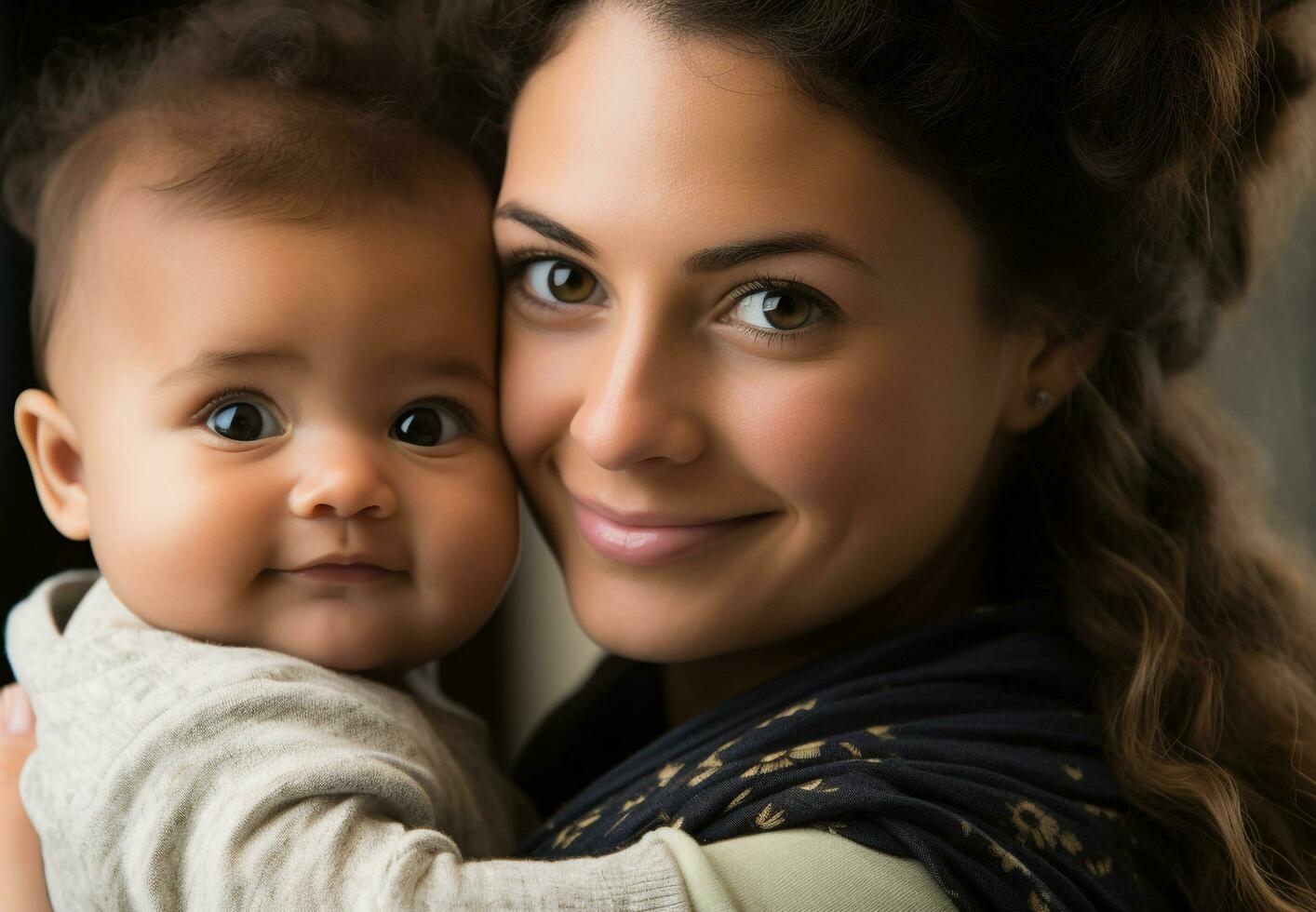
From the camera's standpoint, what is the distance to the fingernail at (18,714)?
150 centimetres

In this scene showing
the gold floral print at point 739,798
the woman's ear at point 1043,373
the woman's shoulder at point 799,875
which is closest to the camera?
the woman's shoulder at point 799,875

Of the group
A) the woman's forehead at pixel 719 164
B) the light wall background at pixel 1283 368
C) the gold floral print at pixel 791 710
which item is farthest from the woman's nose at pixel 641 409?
the light wall background at pixel 1283 368

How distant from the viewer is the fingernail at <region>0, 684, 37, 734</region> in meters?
1.50

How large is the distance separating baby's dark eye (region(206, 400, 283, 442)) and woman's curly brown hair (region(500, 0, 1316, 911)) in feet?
1.63

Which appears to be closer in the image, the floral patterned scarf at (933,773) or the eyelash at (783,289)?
the floral patterned scarf at (933,773)

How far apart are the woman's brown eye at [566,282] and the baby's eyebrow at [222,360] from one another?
282 mm

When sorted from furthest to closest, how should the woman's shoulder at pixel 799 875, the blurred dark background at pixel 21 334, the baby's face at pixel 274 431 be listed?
the blurred dark background at pixel 21 334 < the baby's face at pixel 274 431 < the woman's shoulder at pixel 799 875

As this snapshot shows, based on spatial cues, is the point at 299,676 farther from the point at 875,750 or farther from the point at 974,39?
the point at 974,39

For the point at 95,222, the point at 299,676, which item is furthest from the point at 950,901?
the point at 95,222

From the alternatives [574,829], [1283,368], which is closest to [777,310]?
[574,829]

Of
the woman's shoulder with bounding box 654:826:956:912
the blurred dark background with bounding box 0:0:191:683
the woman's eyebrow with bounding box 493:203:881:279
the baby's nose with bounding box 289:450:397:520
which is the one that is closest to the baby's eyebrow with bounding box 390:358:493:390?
the baby's nose with bounding box 289:450:397:520

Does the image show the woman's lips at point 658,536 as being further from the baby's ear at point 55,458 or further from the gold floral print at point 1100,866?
the baby's ear at point 55,458

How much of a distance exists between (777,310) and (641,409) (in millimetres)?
168

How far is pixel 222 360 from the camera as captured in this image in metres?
1.25
